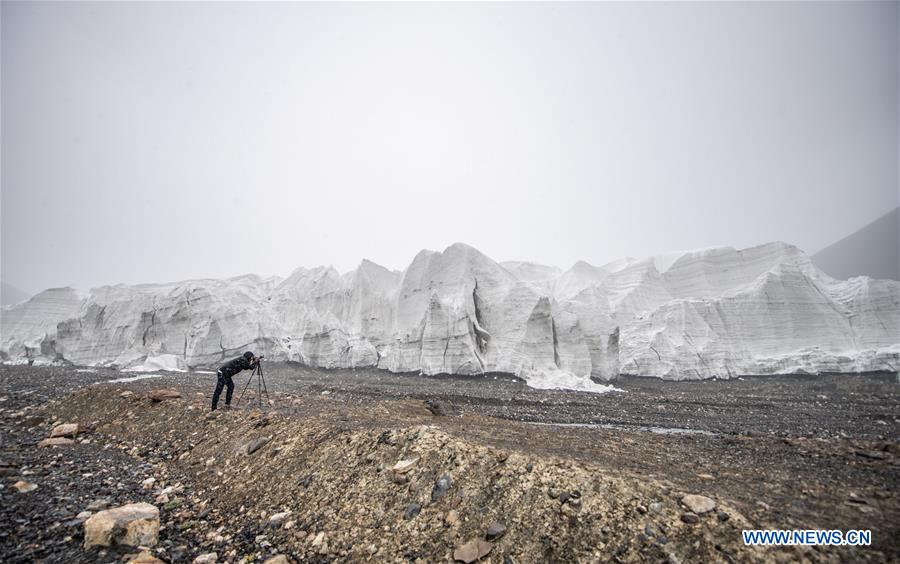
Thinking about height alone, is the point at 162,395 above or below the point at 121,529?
above

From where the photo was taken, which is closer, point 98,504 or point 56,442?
point 98,504

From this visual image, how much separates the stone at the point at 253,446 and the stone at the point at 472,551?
5.06 m

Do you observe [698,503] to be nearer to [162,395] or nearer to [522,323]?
[162,395]

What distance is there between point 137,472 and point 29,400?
1085 centimetres

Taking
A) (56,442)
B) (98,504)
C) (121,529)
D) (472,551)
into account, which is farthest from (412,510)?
(56,442)

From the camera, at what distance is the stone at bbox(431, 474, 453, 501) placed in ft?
17.2

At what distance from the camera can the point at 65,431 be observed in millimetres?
9141

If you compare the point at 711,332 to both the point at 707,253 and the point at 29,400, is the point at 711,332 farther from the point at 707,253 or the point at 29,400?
the point at 29,400

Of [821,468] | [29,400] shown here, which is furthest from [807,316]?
[29,400]

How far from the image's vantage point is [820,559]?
3.68 m

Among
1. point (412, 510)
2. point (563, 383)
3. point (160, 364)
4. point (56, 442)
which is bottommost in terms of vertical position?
point (563, 383)

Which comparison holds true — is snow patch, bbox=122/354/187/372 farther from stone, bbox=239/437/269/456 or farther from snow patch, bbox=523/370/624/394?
Answer: snow patch, bbox=523/370/624/394

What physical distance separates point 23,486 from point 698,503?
1030 centimetres

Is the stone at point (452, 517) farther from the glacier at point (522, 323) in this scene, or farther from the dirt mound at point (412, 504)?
the glacier at point (522, 323)
